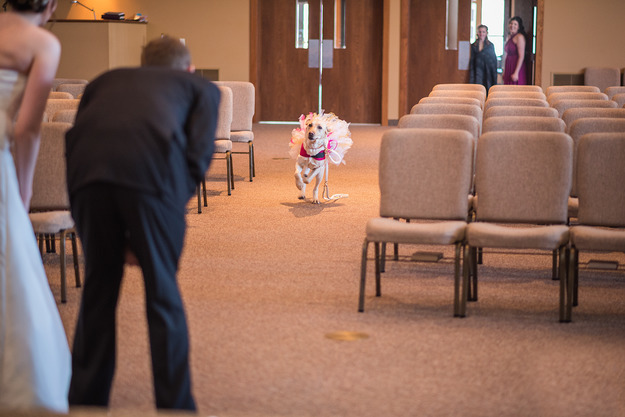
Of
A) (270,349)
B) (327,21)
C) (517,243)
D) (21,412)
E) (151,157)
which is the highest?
(327,21)

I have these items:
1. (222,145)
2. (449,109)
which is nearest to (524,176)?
(449,109)

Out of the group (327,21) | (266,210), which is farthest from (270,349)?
(327,21)

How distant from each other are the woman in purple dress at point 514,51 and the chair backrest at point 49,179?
11.9 metres

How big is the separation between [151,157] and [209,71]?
1453 centimetres

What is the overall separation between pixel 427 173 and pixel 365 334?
1152 mm

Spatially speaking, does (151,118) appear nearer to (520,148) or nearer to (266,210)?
(520,148)

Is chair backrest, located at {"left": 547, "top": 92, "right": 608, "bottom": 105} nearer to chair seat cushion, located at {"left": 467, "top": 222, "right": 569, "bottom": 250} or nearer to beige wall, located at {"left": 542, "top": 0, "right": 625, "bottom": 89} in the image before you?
chair seat cushion, located at {"left": 467, "top": 222, "right": 569, "bottom": 250}

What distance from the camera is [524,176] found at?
4895 millimetres

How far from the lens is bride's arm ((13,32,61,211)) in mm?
3201

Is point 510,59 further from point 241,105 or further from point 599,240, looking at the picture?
point 599,240

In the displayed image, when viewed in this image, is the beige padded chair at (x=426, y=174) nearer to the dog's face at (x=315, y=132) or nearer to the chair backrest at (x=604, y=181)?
the chair backrest at (x=604, y=181)

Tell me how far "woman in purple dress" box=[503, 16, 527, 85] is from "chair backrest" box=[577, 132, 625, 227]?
36.4ft

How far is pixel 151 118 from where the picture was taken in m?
2.67

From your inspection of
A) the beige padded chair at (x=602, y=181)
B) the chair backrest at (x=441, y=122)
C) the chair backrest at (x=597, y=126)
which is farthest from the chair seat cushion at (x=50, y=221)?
the chair backrest at (x=597, y=126)
